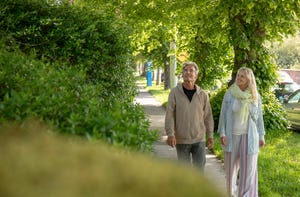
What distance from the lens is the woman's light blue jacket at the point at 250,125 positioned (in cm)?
661

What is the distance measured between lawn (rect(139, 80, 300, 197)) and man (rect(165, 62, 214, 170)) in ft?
5.75

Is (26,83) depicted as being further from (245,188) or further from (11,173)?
(245,188)

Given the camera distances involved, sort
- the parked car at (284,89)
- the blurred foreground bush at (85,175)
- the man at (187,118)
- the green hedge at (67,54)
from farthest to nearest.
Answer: the parked car at (284,89)
the man at (187,118)
the green hedge at (67,54)
the blurred foreground bush at (85,175)

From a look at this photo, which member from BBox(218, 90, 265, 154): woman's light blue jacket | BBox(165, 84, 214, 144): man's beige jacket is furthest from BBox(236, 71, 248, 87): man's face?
BBox(165, 84, 214, 144): man's beige jacket

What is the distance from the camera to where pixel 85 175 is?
1.39m

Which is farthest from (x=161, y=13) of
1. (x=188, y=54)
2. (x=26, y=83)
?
(x=26, y=83)

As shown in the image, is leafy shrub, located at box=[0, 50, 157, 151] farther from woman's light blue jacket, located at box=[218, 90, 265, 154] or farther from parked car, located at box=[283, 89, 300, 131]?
parked car, located at box=[283, 89, 300, 131]

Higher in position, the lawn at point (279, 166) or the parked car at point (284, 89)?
the parked car at point (284, 89)

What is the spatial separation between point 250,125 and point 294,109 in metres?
10.1

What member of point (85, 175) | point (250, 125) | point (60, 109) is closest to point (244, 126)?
point (250, 125)

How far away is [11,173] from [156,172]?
40cm

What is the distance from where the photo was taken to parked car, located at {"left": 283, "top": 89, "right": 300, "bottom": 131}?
620 inches

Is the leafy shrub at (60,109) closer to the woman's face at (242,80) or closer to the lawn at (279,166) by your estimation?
the woman's face at (242,80)

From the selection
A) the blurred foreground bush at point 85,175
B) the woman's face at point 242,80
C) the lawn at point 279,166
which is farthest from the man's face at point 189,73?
the blurred foreground bush at point 85,175
